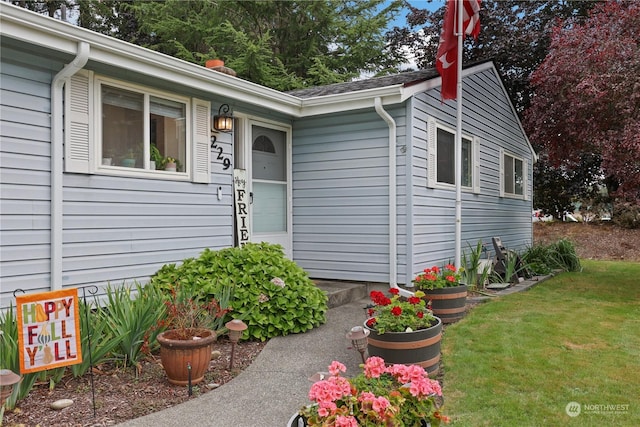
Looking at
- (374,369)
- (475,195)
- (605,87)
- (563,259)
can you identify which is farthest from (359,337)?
(563,259)

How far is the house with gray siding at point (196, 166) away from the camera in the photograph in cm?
404

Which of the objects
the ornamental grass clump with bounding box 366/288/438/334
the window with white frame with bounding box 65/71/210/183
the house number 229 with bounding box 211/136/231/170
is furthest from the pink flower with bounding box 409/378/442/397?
the house number 229 with bounding box 211/136/231/170

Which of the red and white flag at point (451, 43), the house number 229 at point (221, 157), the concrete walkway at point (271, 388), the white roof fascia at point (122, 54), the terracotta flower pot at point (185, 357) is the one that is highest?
the red and white flag at point (451, 43)

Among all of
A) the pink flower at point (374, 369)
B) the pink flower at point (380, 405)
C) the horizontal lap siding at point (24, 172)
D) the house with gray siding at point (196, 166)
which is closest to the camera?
the pink flower at point (380, 405)

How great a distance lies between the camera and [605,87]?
6738mm

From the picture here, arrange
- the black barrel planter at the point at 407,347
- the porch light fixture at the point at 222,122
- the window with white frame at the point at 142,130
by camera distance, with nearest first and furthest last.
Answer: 1. the black barrel planter at the point at 407,347
2. the window with white frame at the point at 142,130
3. the porch light fixture at the point at 222,122

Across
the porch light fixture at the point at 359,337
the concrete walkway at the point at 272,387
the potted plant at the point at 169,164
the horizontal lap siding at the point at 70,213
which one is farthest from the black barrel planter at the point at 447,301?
the potted plant at the point at 169,164

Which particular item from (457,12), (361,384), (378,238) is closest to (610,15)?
(457,12)

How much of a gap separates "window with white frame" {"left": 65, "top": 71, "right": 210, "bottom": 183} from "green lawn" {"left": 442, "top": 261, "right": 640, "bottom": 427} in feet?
11.2

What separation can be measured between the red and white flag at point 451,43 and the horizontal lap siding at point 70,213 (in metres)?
3.74

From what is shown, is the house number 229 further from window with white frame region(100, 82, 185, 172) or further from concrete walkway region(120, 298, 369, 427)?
concrete walkway region(120, 298, 369, 427)

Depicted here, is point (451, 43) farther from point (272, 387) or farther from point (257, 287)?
point (272, 387)

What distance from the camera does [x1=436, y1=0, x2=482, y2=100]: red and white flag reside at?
21.6 ft

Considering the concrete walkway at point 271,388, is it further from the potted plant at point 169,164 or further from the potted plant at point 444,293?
the potted plant at point 169,164
